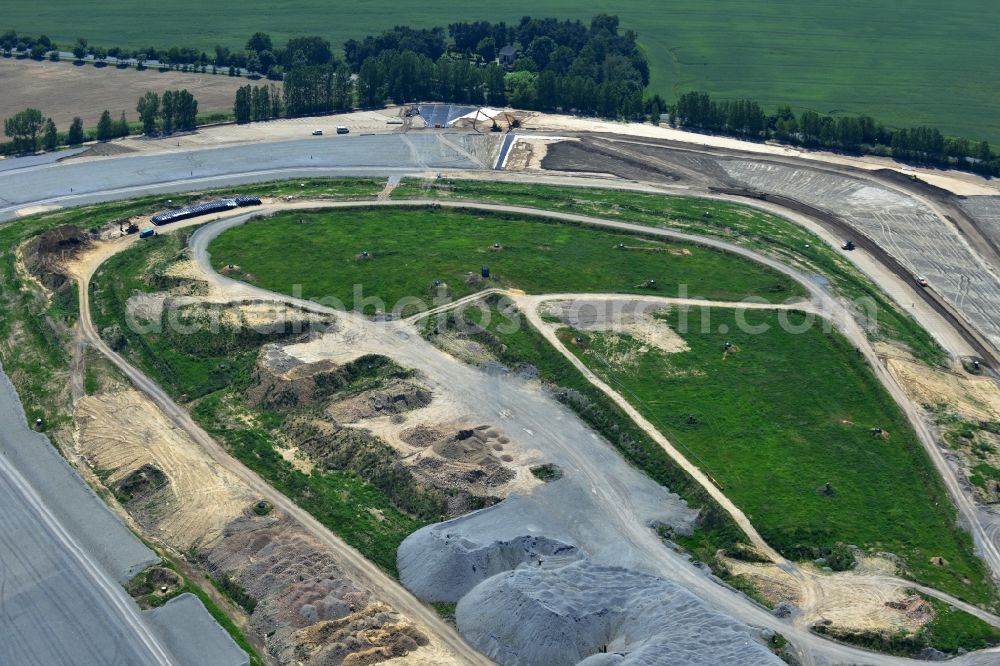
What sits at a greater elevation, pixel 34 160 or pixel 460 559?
pixel 34 160

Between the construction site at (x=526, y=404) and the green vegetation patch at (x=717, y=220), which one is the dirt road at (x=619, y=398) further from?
the green vegetation patch at (x=717, y=220)

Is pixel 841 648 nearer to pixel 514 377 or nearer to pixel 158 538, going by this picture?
pixel 514 377

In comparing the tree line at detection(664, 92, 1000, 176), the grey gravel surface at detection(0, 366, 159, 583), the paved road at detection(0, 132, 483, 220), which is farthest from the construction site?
the tree line at detection(664, 92, 1000, 176)

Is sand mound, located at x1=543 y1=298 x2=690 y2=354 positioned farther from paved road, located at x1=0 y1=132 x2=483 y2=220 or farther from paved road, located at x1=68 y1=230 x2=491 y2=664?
paved road, located at x1=0 y1=132 x2=483 y2=220

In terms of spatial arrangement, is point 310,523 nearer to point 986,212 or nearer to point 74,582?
point 74,582

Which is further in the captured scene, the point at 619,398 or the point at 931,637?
the point at 619,398

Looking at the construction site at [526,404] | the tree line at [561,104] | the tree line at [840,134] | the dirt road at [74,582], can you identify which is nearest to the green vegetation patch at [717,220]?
the construction site at [526,404]

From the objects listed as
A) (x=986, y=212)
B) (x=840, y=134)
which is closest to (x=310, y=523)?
(x=986, y=212)
